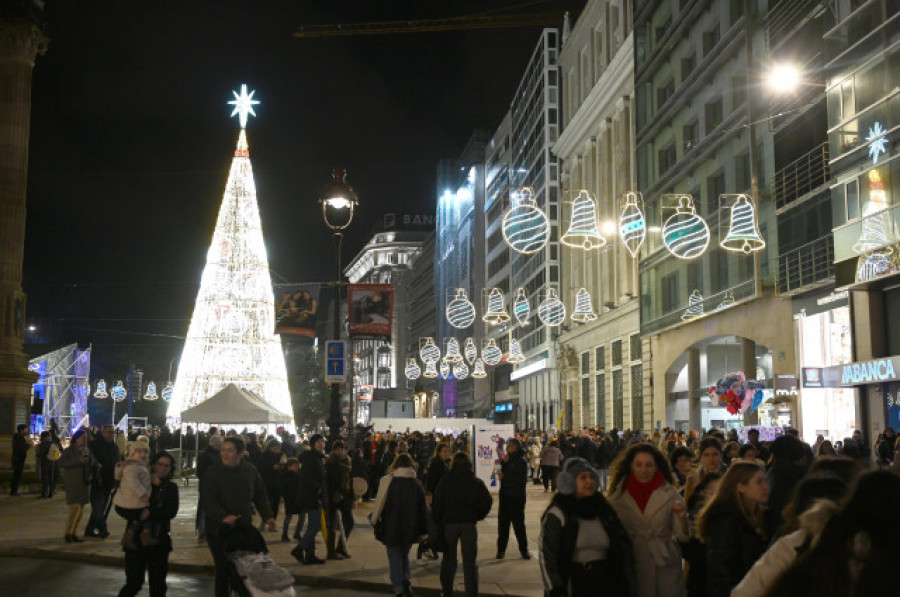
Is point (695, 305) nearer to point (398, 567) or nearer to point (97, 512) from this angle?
point (97, 512)

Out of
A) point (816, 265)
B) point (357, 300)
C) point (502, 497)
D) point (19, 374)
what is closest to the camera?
point (502, 497)

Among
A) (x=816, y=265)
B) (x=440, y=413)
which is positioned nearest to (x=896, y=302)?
(x=816, y=265)

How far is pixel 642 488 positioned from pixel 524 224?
15.6 meters

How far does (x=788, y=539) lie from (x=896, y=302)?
24.8 meters

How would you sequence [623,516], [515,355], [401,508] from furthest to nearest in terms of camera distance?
[515,355], [401,508], [623,516]

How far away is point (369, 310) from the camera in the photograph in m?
25.8

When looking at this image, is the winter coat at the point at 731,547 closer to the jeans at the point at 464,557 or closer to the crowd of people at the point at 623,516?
the crowd of people at the point at 623,516

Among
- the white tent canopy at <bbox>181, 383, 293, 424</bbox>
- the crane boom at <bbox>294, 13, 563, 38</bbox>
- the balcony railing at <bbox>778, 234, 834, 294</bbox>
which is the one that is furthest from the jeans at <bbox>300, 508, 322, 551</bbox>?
the crane boom at <bbox>294, 13, 563, 38</bbox>

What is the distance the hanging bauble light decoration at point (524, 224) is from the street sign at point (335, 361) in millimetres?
4500

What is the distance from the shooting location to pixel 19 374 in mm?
33750

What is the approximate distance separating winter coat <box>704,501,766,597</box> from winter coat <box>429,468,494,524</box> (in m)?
5.22

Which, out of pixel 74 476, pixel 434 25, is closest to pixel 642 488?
pixel 74 476

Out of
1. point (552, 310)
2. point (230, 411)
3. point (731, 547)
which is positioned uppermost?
point (552, 310)

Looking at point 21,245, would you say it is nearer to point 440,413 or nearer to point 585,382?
→ point 585,382
